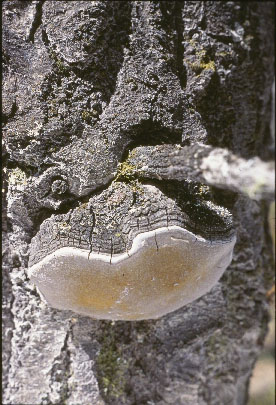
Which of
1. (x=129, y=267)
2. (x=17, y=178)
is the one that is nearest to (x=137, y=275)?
(x=129, y=267)

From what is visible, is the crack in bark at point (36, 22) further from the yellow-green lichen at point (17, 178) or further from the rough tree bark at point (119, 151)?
the yellow-green lichen at point (17, 178)

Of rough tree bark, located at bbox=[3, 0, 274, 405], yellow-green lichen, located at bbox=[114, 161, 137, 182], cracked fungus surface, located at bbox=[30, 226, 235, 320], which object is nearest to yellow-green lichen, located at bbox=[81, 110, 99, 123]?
rough tree bark, located at bbox=[3, 0, 274, 405]

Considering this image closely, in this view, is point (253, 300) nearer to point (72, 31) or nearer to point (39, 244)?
point (39, 244)

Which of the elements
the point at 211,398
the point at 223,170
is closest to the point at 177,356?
the point at 211,398

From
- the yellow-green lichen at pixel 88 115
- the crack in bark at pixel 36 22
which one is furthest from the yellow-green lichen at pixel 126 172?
the crack in bark at pixel 36 22

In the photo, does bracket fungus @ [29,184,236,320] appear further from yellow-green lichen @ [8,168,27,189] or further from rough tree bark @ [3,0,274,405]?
yellow-green lichen @ [8,168,27,189]

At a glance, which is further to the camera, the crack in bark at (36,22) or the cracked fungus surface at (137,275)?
the crack in bark at (36,22)
